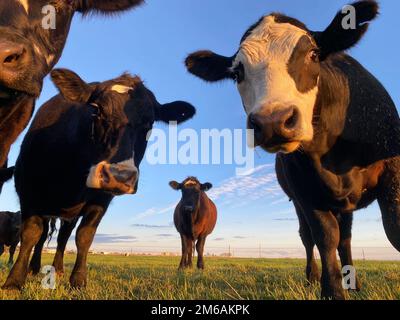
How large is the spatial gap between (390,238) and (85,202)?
394 centimetres

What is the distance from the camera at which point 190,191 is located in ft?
53.5

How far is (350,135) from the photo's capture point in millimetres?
4723

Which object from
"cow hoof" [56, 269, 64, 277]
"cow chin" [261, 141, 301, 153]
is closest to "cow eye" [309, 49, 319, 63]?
"cow chin" [261, 141, 301, 153]

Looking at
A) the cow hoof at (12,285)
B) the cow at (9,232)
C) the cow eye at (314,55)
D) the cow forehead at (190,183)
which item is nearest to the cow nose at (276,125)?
the cow eye at (314,55)

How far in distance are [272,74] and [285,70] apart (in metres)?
0.13

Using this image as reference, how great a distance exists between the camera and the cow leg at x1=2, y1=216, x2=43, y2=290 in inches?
209

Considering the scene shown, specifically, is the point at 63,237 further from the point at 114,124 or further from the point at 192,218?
the point at 192,218

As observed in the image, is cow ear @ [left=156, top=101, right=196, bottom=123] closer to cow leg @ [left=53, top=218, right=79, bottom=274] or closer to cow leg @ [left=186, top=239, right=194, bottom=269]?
cow leg @ [left=53, top=218, right=79, bottom=274]

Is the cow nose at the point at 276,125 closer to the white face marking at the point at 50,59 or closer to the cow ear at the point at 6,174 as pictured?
the white face marking at the point at 50,59

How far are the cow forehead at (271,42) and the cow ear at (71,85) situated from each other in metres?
2.43

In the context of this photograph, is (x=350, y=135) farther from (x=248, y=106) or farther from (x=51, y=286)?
(x=51, y=286)

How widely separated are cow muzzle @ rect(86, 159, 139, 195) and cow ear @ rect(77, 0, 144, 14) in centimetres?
200

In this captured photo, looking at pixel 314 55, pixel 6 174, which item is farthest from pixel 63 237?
pixel 314 55
